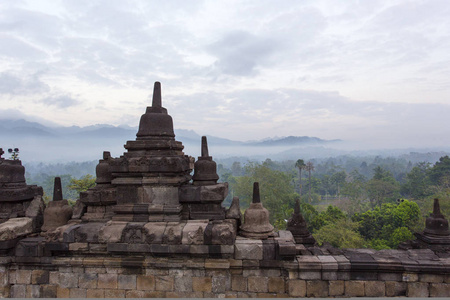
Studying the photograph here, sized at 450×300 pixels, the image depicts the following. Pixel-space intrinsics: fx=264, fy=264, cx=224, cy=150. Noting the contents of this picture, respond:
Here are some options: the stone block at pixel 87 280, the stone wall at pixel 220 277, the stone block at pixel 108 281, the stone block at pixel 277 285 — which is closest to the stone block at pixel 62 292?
the stone wall at pixel 220 277

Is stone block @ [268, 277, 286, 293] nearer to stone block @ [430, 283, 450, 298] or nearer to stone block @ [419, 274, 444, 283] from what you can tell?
stone block @ [419, 274, 444, 283]

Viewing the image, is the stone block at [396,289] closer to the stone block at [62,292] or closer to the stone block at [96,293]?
the stone block at [96,293]

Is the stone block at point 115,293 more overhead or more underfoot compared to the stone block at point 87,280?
more underfoot

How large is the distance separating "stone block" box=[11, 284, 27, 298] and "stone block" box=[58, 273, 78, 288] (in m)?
0.74

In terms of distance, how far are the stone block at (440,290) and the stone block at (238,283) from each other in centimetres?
291

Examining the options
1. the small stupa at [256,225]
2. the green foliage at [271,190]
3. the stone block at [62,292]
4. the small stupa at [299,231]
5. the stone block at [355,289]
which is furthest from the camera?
the green foliage at [271,190]

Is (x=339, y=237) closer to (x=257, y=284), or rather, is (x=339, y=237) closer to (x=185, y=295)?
(x=257, y=284)

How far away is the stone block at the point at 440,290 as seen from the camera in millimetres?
4062

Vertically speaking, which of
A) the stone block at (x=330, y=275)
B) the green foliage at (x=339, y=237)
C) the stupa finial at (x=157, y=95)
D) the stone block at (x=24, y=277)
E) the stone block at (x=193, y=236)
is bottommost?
the green foliage at (x=339, y=237)

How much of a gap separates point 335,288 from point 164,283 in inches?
108

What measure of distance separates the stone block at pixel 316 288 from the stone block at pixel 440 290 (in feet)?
5.33

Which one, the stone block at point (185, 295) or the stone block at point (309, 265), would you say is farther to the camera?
the stone block at point (185, 295)

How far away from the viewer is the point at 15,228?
4617 mm

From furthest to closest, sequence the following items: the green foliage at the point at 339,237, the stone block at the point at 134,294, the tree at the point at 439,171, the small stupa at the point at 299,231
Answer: the tree at the point at 439,171
the green foliage at the point at 339,237
the small stupa at the point at 299,231
the stone block at the point at 134,294
